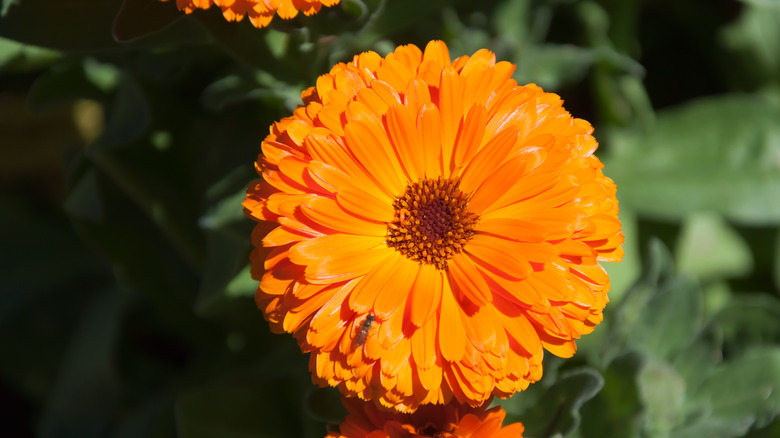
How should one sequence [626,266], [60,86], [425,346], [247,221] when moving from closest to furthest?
[425,346], [247,221], [60,86], [626,266]

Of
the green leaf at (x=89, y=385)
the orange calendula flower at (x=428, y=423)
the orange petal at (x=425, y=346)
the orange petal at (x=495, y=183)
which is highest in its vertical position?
the orange petal at (x=495, y=183)

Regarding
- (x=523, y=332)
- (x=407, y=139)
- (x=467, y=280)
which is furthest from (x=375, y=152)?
(x=523, y=332)

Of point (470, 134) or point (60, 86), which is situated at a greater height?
point (470, 134)

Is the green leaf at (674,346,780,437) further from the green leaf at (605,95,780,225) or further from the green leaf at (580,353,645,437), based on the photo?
the green leaf at (605,95,780,225)

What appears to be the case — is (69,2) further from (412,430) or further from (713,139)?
(713,139)

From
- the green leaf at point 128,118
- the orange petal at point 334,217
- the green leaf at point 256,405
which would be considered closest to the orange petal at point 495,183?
the orange petal at point 334,217

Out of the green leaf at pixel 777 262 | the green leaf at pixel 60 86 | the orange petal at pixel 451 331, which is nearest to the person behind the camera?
the orange petal at pixel 451 331

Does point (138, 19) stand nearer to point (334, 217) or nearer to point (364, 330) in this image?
point (334, 217)

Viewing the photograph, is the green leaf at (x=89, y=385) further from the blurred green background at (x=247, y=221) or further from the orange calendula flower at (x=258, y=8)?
the orange calendula flower at (x=258, y=8)
